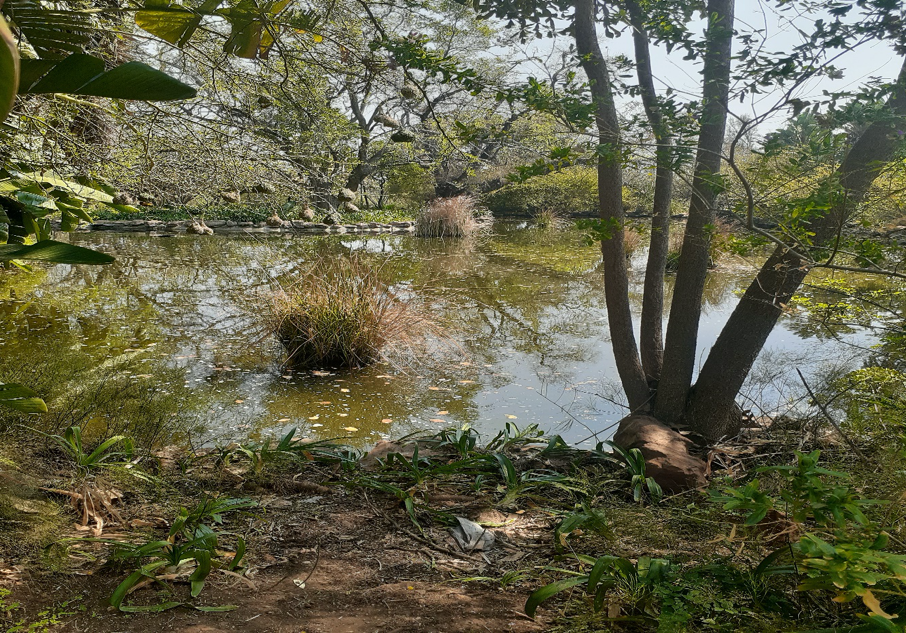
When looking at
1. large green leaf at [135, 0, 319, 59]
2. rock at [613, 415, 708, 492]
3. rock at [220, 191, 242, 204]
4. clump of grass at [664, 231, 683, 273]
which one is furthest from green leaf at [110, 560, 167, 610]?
clump of grass at [664, 231, 683, 273]

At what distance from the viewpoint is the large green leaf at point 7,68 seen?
41 centimetres

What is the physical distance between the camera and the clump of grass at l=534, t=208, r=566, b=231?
19.4m

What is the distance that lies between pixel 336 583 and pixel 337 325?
3084 mm

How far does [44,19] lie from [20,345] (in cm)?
454

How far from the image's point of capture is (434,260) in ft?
36.8

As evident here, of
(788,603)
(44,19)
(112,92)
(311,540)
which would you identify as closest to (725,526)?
(788,603)

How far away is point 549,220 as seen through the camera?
19734mm

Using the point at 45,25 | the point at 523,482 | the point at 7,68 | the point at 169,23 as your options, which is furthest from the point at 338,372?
the point at 7,68

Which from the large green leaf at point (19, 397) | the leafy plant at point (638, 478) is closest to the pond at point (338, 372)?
the leafy plant at point (638, 478)

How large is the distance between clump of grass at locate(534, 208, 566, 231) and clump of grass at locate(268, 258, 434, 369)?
14426mm

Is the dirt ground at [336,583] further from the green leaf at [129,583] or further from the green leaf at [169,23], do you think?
the green leaf at [169,23]

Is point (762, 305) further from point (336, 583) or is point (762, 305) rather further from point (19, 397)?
point (19, 397)

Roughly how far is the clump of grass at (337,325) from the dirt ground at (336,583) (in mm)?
2475

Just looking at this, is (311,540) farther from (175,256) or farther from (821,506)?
(175,256)
